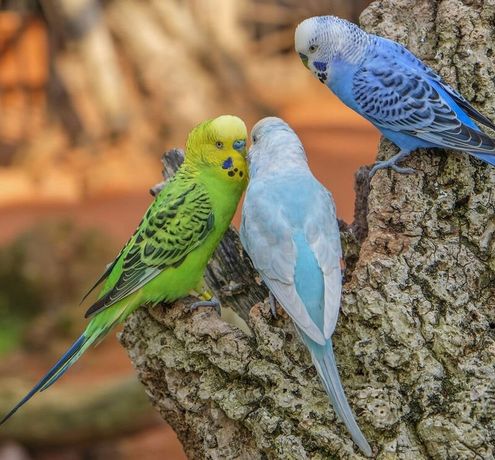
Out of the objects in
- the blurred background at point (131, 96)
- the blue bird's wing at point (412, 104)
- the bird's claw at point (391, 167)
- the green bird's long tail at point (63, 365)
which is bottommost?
the blurred background at point (131, 96)

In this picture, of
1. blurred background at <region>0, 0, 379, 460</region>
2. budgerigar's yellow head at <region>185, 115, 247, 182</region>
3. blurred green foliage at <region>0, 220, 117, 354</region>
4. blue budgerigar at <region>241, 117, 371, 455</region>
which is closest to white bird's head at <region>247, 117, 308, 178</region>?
blue budgerigar at <region>241, 117, 371, 455</region>

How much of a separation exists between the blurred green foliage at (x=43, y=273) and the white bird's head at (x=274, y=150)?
5.80m

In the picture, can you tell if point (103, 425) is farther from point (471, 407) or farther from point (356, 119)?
point (356, 119)

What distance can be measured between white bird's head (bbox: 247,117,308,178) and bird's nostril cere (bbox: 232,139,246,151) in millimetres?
96

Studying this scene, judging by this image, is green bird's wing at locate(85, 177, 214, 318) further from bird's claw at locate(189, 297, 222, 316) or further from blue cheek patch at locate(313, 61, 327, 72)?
blue cheek patch at locate(313, 61, 327, 72)

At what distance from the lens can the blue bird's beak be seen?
14.4 ft

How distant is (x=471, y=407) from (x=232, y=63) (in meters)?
13.2

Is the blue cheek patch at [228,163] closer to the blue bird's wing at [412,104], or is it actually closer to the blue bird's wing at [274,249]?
the blue bird's wing at [274,249]

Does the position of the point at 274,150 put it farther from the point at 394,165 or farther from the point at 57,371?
the point at 57,371

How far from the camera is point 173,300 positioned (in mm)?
4359

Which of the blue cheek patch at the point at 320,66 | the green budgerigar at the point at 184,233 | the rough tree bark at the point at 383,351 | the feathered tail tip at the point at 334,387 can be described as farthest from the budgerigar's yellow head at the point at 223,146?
the feathered tail tip at the point at 334,387

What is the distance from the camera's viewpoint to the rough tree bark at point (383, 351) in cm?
350

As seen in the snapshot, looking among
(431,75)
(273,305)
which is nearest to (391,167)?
(431,75)

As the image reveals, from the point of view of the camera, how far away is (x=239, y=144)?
4379 mm
